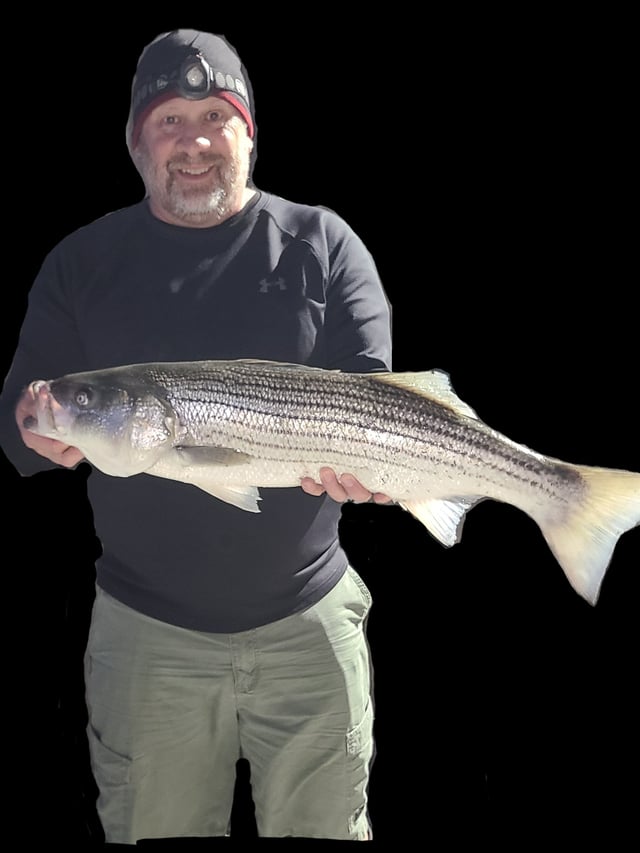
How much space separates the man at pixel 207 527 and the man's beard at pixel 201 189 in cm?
1

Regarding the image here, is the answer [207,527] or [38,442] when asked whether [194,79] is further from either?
[207,527]

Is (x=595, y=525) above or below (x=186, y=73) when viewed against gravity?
below

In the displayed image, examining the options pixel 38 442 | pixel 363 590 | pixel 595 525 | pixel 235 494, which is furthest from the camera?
pixel 363 590

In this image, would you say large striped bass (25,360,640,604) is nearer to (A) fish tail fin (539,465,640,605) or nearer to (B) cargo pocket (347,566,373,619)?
(A) fish tail fin (539,465,640,605)

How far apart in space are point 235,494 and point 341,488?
0.49 meters

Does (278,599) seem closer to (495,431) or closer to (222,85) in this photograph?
(495,431)

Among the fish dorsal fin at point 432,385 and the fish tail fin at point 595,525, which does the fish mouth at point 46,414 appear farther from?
the fish tail fin at point 595,525

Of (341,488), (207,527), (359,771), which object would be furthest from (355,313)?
(359,771)

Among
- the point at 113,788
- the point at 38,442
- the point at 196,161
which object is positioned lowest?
the point at 113,788

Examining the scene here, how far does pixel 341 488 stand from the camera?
3713 mm

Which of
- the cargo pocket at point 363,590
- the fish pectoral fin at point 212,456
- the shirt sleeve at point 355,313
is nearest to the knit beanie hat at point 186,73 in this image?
the shirt sleeve at point 355,313

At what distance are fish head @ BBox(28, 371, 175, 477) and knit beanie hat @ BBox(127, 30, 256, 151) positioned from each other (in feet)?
4.96

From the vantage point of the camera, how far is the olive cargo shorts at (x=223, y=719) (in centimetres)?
400

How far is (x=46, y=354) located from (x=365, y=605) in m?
2.13
